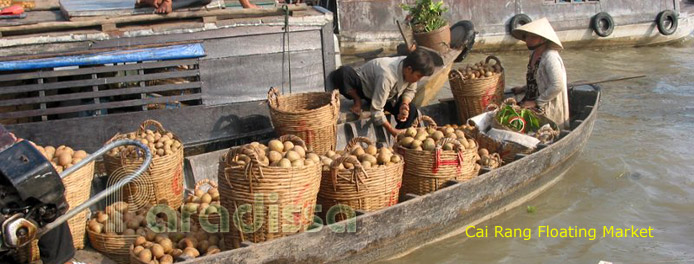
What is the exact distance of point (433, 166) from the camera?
5.11 m

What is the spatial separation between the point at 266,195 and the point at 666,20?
12.7 meters

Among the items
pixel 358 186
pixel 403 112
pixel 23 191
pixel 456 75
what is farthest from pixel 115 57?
pixel 456 75

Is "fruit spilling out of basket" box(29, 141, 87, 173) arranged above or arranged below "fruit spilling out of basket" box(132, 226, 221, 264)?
above

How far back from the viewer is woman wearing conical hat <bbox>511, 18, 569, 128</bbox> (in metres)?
6.54

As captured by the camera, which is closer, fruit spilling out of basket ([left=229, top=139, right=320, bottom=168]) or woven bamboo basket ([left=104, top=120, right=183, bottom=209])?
fruit spilling out of basket ([left=229, top=139, right=320, bottom=168])

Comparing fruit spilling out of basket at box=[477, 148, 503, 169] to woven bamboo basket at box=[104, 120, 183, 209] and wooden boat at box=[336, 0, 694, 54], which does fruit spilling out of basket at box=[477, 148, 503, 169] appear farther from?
wooden boat at box=[336, 0, 694, 54]

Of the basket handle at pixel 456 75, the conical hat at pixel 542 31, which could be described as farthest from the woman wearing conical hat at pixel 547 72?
the basket handle at pixel 456 75

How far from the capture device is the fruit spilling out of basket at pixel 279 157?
412cm

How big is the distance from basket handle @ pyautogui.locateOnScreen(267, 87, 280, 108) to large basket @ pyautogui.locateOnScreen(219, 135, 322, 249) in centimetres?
157

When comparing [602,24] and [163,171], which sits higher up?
[602,24]

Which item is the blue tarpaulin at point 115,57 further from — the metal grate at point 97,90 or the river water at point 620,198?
the river water at point 620,198

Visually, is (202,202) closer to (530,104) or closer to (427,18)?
(530,104)

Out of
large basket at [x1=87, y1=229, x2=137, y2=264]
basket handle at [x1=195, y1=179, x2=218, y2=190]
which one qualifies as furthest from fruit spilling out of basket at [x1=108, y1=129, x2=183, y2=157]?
large basket at [x1=87, y1=229, x2=137, y2=264]

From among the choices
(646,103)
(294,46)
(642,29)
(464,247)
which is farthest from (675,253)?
(642,29)
